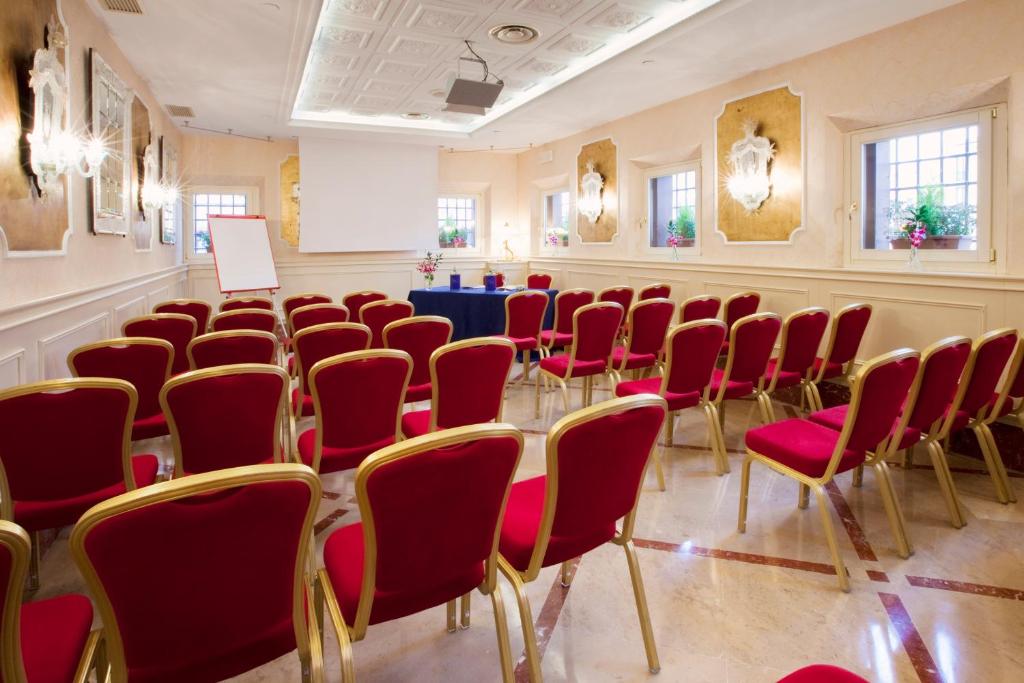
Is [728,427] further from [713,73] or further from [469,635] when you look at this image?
[713,73]

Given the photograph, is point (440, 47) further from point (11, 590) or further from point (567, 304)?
point (11, 590)

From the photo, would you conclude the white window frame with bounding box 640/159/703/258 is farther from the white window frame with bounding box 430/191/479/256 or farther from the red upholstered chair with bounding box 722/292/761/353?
the white window frame with bounding box 430/191/479/256

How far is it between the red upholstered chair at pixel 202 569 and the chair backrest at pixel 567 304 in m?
4.22

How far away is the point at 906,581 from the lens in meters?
2.43

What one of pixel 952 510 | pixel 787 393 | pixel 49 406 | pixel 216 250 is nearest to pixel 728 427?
pixel 787 393

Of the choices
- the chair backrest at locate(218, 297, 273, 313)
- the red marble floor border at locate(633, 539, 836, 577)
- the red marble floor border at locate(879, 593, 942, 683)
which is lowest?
the red marble floor border at locate(879, 593, 942, 683)

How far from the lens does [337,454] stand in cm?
263

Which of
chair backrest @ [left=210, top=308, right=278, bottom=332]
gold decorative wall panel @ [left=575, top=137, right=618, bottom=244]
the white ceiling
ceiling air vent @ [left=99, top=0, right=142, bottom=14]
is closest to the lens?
chair backrest @ [left=210, top=308, right=278, bottom=332]

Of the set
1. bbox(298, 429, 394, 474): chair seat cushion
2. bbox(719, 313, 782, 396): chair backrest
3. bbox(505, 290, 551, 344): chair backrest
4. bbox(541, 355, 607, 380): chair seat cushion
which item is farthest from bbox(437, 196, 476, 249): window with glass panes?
bbox(298, 429, 394, 474): chair seat cushion

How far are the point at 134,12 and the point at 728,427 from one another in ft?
17.3

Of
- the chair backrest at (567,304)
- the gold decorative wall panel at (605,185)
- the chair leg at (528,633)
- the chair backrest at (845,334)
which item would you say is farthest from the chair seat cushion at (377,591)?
the gold decorative wall panel at (605,185)

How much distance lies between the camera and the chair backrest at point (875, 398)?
7.54ft

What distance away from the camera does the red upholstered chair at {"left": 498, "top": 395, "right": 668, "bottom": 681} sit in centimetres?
161

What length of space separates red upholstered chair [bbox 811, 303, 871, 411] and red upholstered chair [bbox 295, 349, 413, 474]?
2924 millimetres
